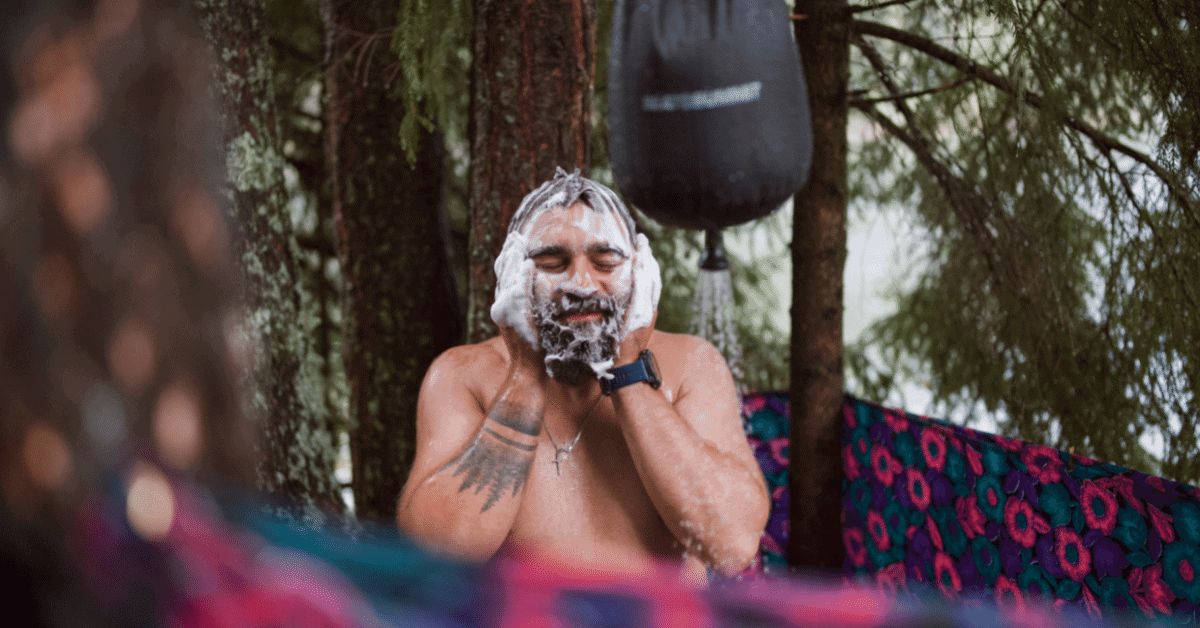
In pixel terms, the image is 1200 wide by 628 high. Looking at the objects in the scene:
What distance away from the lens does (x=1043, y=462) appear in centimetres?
247

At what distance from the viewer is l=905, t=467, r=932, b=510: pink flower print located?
10.4 feet

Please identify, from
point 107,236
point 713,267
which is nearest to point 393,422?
point 713,267

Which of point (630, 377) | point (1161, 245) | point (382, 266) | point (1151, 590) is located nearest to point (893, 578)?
point (1151, 590)

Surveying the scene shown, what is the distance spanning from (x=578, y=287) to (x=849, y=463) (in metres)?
2.23

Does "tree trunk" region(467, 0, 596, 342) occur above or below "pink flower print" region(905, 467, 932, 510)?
above

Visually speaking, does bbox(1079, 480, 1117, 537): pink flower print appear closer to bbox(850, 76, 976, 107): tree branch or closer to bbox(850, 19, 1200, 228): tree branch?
bbox(850, 19, 1200, 228): tree branch

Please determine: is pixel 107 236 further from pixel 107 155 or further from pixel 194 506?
pixel 194 506

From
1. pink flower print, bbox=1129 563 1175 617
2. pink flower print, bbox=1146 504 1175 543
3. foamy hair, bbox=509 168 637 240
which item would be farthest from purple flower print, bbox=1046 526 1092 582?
foamy hair, bbox=509 168 637 240

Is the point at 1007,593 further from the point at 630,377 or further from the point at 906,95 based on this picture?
the point at 906,95

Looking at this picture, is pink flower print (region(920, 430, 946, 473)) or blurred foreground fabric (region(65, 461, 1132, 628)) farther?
pink flower print (region(920, 430, 946, 473))

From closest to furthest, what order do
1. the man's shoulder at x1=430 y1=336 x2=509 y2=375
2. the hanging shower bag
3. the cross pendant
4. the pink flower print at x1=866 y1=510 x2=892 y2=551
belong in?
the hanging shower bag < the cross pendant < the man's shoulder at x1=430 y1=336 x2=509 y2=375 < the pink flower print at x1=866 y1=510 x2=892 y2=551

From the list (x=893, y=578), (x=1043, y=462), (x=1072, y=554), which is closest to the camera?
(x=1072, y=554)

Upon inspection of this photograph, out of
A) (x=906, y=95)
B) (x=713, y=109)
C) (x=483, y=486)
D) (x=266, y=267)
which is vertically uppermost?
(x=906, y=95)

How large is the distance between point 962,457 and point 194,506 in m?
2.84
